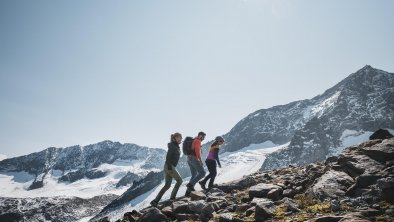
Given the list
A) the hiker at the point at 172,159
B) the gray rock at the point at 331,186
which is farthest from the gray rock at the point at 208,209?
the hiker at the point at 172,159

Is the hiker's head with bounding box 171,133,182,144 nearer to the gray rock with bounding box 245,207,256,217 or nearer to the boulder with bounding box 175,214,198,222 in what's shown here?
the boulder with bounding box 175,214,198,222

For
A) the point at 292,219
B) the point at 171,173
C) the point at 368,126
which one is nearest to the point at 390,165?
the point at 292,219

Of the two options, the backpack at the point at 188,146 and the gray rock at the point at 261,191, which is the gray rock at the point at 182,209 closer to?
the gray rock at the point at 261,191

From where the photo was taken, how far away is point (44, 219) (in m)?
199

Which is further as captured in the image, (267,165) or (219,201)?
(267,165)

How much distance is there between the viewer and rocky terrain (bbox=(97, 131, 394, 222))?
8.53 metres

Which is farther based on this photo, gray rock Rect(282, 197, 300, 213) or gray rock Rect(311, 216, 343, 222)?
gray rock Rect(282, 197, 300, 213)

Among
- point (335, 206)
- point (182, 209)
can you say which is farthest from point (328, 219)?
point (182, 209)

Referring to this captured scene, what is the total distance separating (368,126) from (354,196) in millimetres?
216657

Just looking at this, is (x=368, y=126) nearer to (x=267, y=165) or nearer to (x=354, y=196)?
(x=267, y=165)

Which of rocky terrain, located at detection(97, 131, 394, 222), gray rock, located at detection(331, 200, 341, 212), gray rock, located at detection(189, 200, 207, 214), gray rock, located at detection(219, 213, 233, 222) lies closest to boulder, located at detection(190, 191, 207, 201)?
rocky terrain, located at detection(97, 131, 394, 222)

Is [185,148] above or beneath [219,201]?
above

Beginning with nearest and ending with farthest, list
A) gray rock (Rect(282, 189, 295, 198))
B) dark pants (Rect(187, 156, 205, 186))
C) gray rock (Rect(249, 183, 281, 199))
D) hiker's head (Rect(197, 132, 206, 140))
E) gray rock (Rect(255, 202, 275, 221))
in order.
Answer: gray rock (Rect(255, 202, 275, 221))
gray rock (Rect(282, 189, 295, 198))
gray rock (Rect(249, 183, 281, 199))
dark pants (Rect(187, 156, 205, 186))
hiker's head (Rect(197, 132, 206, 140))

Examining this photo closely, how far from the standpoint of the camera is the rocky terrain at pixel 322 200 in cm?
853
